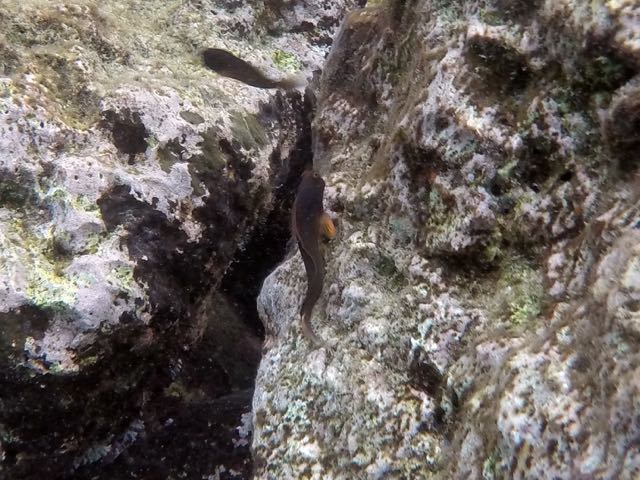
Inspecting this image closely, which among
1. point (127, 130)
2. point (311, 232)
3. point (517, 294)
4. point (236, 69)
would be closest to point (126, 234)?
point (127, 130)

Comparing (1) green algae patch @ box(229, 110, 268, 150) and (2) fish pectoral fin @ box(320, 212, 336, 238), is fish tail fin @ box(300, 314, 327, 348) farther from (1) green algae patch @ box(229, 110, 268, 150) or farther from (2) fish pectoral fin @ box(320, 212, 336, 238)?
(1) green algae patch @ box(229, 110, 268, 150)

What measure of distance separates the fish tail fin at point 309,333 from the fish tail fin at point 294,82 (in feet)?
5.57

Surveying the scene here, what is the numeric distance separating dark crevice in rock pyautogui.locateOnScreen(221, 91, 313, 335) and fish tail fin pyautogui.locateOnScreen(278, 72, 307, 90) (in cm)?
6

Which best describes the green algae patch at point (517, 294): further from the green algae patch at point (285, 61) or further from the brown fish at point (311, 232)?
the green algae patch at point (285, 61)

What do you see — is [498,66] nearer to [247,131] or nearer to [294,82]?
[247,131]

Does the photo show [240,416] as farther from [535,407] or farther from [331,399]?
[535,407]

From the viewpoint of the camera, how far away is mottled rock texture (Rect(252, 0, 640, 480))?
119 cm

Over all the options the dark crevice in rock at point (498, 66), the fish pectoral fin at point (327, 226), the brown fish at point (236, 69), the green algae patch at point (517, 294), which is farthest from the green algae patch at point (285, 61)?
the green algae patch at point (517, 294)

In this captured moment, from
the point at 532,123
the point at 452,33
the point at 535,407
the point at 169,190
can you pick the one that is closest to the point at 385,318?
the point at 535,407

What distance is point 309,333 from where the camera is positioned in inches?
82.0

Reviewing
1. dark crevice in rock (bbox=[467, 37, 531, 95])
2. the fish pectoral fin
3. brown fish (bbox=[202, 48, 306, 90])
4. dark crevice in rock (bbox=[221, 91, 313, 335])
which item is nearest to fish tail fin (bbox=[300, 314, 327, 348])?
the fish pectoral fin

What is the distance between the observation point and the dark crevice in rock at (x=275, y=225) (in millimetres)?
3057

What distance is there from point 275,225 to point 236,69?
3.25ft

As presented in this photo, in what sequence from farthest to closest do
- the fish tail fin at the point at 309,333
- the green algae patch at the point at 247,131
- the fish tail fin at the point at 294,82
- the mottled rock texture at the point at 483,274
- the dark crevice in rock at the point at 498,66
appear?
the fish tail fin at the point at 294,82 → the green algae patch at the point at 247,131 → the fish tail fin at the point at 309,333 → the dark crevice in rock at the point at 498,66 → the mottled rock texture at the point at 483,274
